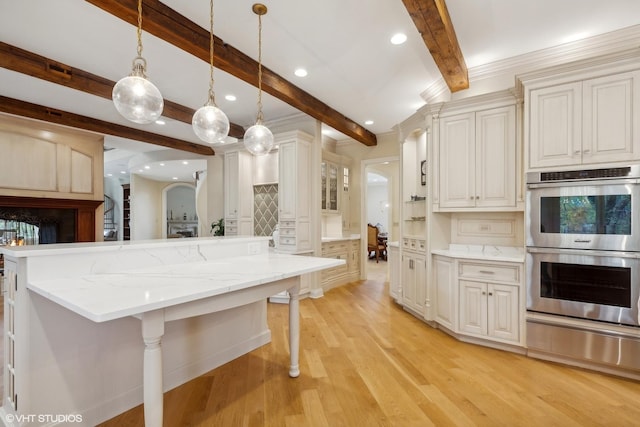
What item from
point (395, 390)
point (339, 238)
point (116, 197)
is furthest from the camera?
point (116, 197)

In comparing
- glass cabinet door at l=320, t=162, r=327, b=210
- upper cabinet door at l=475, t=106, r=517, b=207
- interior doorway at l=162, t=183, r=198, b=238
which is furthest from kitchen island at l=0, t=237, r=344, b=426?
interior doorway at l=162, t=183, r=198, b=238

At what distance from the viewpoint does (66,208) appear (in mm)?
5051

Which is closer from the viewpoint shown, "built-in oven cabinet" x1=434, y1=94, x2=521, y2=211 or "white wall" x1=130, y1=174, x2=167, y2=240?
"built-in oven cabinet" x1=434, y1=94, x2=521, y2=211

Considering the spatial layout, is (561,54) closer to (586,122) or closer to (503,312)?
(586,122)

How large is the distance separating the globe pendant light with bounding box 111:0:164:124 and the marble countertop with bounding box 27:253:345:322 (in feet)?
3.26

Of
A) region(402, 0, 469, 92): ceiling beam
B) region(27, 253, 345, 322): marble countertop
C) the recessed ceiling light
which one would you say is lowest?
region(27, 253, 345, 322): marble countertop

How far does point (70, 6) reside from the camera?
7.25 ft

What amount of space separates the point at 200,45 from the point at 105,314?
7.53 feet

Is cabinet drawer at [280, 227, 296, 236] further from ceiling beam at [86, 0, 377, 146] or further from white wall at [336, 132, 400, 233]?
white wall at [336, 132, 400, 233]

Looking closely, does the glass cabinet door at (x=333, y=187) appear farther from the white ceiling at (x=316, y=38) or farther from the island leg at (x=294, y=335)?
the island leg at (x=294, y=335)

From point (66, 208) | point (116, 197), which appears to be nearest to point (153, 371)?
point (66, 208)

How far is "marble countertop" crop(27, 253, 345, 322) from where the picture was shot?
1.16 m

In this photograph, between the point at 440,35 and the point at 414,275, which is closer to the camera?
the point at 440,35

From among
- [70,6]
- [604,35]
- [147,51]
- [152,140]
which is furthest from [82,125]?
[604,35]
